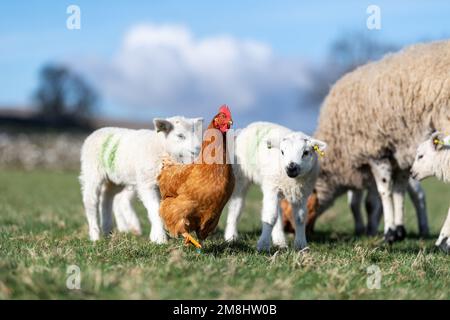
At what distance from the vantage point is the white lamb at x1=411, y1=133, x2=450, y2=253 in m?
7.93

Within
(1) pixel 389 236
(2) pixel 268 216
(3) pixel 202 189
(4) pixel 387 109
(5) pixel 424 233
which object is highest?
(4) pixel 387 109

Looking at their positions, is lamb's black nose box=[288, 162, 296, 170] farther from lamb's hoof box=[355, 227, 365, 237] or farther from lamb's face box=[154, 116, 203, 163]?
lamb's hoof box=[355, 227, 365, 237]

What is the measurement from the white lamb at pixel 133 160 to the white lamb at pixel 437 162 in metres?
2.95

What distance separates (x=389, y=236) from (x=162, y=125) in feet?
13.5

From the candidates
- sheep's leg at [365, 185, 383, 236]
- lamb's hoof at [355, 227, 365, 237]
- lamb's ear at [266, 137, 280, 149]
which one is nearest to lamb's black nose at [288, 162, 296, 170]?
lamb's ear at [266, 137, 280, 149]

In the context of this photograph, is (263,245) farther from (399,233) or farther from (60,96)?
(60,96)

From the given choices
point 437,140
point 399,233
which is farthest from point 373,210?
point 437,140

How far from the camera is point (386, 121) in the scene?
9.36 metres

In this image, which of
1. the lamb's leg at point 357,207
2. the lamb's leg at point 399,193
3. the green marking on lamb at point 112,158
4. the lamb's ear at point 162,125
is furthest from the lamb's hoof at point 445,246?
the green marking on lamb at point 112,158

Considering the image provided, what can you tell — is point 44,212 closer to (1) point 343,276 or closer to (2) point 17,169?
(1) point 343,276

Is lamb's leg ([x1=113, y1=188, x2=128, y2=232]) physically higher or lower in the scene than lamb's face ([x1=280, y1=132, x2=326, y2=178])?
lower

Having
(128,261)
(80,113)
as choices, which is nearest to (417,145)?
(128,261)

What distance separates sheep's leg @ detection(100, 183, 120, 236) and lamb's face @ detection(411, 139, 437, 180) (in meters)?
4.06

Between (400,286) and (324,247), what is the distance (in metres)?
2.57
